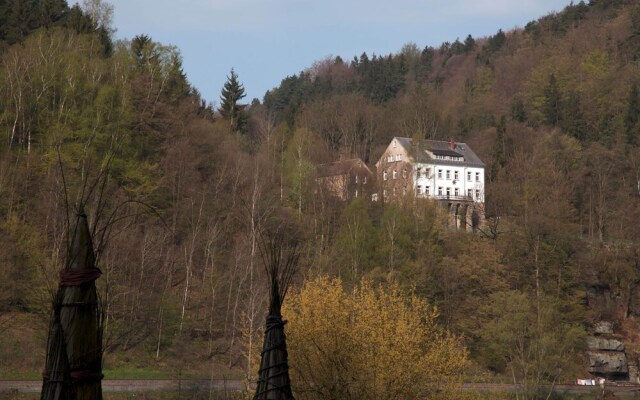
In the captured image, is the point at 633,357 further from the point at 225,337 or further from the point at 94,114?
the point at 94,114

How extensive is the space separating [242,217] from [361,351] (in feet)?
→ 88.2

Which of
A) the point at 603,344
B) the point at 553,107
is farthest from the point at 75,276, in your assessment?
the point at 553,107

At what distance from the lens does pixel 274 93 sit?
153750 mm

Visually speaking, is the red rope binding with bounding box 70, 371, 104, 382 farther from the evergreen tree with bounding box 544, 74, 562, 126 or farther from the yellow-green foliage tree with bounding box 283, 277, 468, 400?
the evergreen tree with bounding box 544, 74, 562, 126

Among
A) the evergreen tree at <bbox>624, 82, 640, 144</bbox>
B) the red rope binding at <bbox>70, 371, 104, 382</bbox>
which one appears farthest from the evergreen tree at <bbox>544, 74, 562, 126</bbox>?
the red rope binding at <bbox>70, 371, 104, 382</bbox>

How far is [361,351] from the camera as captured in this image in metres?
32.3

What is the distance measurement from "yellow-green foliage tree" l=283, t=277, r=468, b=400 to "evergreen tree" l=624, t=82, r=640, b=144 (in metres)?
65.7

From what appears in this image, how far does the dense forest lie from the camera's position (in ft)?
150

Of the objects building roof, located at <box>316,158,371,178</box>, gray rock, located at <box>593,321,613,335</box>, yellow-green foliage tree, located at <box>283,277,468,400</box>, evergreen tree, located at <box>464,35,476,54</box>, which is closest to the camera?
yellow-green foliage tree, located at <box>283,277,468,400</box>

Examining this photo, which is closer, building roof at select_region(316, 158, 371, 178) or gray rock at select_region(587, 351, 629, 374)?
gray rock at select_region(587, 351, 629, 374)

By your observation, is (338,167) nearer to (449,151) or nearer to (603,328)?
(449,151)

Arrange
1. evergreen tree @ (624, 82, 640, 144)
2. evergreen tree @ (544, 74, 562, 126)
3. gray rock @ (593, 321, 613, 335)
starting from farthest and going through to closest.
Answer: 1. evergreen tree @ (544, 74, 562, 126)
2. evergreen tree @ (624, 82, 640, 144)
3. gray rock @ (593, 321, 613, 335)

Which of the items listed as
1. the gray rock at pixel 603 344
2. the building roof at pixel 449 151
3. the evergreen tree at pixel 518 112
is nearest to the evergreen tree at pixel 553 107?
the evergreen tree at pixel 518 112

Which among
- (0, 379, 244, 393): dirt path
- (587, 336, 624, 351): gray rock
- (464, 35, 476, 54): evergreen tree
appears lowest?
(0, 379, 244, 393): dirt path
